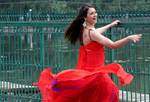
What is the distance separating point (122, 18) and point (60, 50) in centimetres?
137

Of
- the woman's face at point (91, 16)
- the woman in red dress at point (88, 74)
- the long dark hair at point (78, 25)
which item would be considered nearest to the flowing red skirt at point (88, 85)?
the woman in red dress at point (88, 74)

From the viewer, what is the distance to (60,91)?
777cm

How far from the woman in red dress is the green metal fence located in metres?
0.71

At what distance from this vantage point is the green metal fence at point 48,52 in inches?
326

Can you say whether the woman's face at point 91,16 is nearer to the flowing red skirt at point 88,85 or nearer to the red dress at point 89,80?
the red dress at point 89,80

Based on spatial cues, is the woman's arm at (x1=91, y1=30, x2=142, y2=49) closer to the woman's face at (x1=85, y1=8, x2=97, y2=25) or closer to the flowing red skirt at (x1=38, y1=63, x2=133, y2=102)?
the woman's face at (x1=85, y1=8, x2=97, y2=25)

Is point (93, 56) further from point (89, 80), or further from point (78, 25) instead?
point (78, 25)

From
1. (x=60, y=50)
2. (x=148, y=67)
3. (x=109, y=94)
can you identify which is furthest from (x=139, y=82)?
(x=60, y=50)

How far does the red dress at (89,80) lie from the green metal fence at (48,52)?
767 mm

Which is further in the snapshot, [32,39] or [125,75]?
[32,39]

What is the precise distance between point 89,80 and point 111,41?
58 centimetres

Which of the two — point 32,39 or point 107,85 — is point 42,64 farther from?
point 107,85

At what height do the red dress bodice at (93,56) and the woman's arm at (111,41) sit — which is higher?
the woman's arm at (111,41)

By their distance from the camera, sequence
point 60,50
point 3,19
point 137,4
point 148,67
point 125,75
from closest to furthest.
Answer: point 125,75 → point 148,67 → point 60,50 → point 3,19 → point 137,4
